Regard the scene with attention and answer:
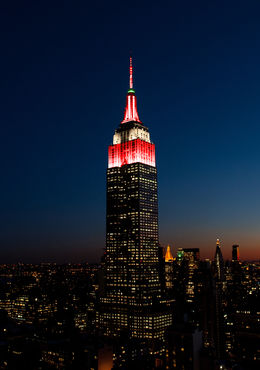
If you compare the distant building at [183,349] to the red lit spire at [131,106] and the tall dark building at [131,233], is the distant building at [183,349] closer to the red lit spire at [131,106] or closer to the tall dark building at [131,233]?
the tall dark building at [131,233]

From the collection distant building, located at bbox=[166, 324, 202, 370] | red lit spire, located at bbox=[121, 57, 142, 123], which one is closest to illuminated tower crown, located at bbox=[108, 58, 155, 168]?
red lit spire, located at bbox=[121, 57, 142, 123]

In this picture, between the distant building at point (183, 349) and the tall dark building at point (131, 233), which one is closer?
the distant building at point (183, 349)

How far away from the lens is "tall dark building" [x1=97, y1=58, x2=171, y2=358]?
13238cm

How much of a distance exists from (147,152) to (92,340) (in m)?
82.7

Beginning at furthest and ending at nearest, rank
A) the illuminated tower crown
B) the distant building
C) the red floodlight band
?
the illuminated tower crown
the red floodlight band
the distant building

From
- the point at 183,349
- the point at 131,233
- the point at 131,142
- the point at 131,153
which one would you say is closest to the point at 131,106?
the point at 131,142

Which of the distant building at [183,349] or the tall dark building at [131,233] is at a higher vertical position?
the tall dark building at [131,233]

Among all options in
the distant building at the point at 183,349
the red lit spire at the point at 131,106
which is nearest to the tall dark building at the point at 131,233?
the red lit spire at the point at 131,106

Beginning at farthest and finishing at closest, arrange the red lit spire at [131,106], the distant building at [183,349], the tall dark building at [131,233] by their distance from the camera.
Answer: the red lit spire at [131,106], the tall dark building at [131,233], the distant building at [183,349]

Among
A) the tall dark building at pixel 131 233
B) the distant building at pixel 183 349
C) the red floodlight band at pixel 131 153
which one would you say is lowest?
the distant building at pixel 183 349

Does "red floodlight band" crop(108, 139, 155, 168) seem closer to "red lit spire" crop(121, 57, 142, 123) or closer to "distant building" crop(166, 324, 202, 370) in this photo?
"red lit spire" crop(121, 57, 142, 123)

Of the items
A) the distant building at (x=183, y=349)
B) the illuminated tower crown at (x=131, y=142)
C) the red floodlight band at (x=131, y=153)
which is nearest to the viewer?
the distant building at (x=183, y=349)

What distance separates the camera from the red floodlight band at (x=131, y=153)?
14762 cm

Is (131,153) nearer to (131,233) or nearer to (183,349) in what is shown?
(131,233)
